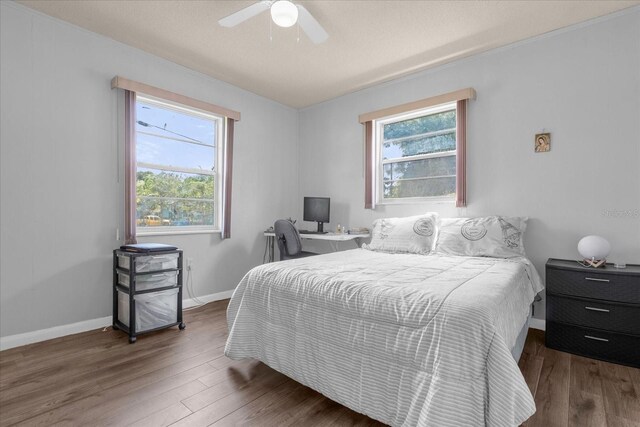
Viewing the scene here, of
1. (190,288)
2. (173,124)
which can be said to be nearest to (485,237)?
(190,288)

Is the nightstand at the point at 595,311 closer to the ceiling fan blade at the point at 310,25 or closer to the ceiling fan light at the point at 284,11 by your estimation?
the ceiling fan blade at the point at 310,25

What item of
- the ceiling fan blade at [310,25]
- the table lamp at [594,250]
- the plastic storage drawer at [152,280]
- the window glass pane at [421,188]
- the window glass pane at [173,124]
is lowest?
the plastic storage drawer at [152,280]

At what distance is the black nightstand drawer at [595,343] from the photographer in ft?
6.91

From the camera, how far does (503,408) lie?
3.63ft

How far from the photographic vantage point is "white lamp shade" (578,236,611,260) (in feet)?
7.64

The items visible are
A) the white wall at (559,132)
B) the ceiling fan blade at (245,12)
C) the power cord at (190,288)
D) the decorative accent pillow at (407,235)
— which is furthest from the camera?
the power cord at (190,288)

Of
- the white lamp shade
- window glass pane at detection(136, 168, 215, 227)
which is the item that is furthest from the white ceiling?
the white lamp shade

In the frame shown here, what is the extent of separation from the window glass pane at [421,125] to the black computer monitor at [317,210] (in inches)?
45.9

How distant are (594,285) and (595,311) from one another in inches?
7.3

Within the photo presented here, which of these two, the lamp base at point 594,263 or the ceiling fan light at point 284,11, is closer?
the ceiling fan light at point 284,11

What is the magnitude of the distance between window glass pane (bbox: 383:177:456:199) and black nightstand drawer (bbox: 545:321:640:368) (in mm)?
1555

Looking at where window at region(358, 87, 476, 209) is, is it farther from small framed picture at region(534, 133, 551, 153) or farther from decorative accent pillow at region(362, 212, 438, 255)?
small framed picture at region(534, 133, 551, 153)

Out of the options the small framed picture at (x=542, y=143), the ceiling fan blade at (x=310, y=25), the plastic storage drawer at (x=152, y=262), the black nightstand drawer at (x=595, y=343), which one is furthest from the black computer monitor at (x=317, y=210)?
the black nightstand drawer at (x=595, y=343)

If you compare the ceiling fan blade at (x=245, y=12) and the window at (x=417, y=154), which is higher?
the ceiling fan blade at (x=245, y=12)
